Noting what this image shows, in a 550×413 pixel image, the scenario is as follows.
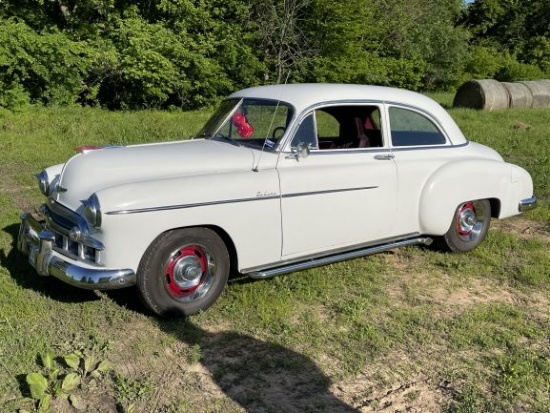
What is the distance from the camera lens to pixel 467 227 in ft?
18.9

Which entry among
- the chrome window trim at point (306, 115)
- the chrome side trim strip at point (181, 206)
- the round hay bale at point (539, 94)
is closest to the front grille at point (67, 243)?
the chrome side trim strip at point (181, 206)

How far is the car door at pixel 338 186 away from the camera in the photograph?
4.49 meters

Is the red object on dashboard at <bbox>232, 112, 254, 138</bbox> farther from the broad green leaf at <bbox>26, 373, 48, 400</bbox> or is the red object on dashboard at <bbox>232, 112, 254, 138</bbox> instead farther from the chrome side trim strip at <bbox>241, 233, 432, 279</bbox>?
the broad green leaf at <bbox>26, 373, 48, 400</bbox>

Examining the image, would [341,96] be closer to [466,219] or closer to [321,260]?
[321,260]

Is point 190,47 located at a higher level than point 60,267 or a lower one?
higher

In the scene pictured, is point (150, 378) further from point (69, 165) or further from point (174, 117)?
point (174, 117)

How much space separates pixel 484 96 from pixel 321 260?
1440cm

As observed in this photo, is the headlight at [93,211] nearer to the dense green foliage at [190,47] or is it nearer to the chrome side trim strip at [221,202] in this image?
the chrome side trim strip at [221,202]

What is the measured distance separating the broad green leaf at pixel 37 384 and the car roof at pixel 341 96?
8.91ft

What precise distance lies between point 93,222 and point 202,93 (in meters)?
14.1

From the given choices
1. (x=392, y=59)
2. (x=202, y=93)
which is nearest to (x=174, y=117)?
(x=202, y=93)

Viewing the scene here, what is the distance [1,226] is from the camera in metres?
5.91

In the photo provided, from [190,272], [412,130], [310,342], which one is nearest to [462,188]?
[412,130]

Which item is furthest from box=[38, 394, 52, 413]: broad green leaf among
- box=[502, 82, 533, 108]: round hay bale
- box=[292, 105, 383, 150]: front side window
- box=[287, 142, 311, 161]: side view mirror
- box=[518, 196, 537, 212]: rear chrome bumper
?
box=[502, 82, 533, 108]: round hay bale
